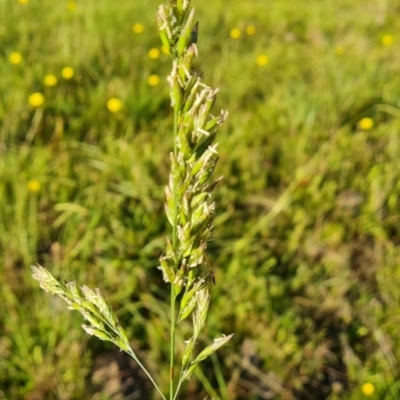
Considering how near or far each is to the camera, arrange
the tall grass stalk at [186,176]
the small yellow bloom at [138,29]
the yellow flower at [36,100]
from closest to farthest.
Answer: the tall grass stalk at [186,176], the yellow flower at [36,100], the small yellow bloom at [138,29]

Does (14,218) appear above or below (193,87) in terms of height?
below

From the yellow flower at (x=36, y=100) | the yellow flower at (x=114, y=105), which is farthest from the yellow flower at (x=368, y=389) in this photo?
the yellow flower at (x=36, y=100)

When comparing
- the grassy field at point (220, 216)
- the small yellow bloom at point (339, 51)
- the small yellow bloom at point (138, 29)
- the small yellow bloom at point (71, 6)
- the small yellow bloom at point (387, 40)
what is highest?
the small yellow bloom at point (71, 6)

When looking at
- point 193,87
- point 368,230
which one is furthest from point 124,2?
point 193,87

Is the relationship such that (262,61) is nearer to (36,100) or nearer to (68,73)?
(68,73)

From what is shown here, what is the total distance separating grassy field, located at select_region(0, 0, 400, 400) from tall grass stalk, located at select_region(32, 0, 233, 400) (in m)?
1.17

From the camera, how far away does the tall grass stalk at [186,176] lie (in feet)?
2.26

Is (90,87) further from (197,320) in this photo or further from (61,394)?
(197,320)

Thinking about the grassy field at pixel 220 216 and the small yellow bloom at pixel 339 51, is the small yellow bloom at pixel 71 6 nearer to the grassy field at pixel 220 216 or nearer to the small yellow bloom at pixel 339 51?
the grassy field at pixel 220 216

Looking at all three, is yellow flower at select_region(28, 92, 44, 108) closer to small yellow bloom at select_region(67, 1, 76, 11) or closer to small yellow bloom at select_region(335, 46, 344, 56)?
small yellow bloom at select_region(67, 1, 76, 11)

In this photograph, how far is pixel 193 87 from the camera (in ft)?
2.27

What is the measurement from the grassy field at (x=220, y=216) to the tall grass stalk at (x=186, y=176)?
1.17 metres

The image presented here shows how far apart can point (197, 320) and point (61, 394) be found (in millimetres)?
1215

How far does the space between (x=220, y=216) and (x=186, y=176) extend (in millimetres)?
1687
